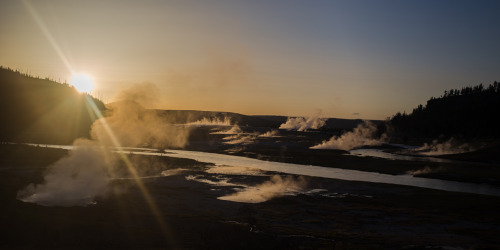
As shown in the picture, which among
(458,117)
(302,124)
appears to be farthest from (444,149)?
(302,124)

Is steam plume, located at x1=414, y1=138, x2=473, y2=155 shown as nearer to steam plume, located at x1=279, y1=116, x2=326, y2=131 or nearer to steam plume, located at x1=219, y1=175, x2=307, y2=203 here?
steam plume, located at x1=219, y1=175, x2=307, y2=203

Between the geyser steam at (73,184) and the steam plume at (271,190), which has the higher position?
the geyser steam at (73,184)

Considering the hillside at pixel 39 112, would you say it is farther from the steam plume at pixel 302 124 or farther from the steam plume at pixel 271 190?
the steam plume at pixel 302 124

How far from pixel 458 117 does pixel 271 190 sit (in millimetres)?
124892

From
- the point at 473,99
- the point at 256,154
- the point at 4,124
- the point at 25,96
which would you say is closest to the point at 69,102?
the point at 25,96

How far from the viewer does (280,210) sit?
89.0ft

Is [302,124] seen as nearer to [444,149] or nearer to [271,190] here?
[444,149]

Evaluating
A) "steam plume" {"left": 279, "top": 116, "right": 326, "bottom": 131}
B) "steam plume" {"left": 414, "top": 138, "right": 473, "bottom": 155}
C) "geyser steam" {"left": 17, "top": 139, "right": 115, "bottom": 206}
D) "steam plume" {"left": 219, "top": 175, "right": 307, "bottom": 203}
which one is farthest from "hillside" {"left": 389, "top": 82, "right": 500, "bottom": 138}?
"geyser steam" {"left": 17, "top": 139, "right": 115, "bottom": 206}

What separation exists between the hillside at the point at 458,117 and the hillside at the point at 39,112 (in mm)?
103702

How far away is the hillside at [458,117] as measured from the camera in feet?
387

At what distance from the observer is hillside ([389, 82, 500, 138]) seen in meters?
118

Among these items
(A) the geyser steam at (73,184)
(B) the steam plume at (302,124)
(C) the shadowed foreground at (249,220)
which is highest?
(B) the steam plume at (302,124)

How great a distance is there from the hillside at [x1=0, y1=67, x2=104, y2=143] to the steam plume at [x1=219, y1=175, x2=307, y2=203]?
55.8m

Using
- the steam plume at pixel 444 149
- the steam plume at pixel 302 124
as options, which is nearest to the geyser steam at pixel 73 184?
the steam plume at pixel 444 149
